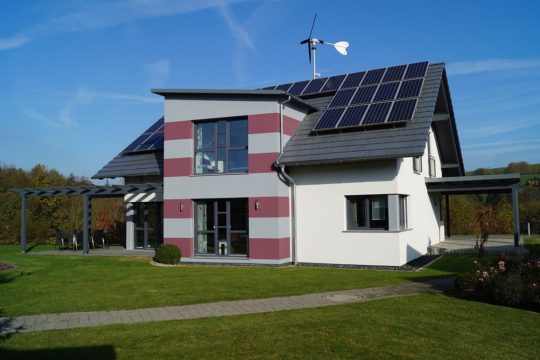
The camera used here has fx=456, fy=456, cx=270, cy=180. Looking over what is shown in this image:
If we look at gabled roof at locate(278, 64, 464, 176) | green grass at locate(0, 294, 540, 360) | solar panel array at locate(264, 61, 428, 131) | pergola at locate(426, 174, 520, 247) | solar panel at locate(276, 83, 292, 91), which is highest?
solar panel at locate(276, 83, 292, 91)

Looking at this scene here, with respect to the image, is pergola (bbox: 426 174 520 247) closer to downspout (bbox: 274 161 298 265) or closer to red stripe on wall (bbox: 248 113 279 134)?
downspout (bbox: 274 161 298 265)

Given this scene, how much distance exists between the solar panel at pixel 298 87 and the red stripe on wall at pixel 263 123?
4687 millimetres

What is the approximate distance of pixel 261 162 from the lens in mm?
15703

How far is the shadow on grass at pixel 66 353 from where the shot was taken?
5.80m

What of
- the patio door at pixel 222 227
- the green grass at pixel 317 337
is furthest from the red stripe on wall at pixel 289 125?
the green grass at pixel 317 337

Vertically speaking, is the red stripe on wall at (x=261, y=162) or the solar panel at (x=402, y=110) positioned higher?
the solar panel at (x=402, y=110)

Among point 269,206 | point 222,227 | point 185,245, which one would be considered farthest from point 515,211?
point 185,245

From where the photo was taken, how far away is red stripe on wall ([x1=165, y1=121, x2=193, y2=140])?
55.4ft

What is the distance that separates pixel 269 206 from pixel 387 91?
245 inches

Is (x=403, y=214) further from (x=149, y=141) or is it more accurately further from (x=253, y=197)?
(x=149, y=141)

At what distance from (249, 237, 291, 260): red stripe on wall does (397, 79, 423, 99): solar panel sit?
258 inches

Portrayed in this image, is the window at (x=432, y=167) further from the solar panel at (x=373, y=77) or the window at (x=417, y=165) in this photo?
the solar panel at (x=373, y=77)

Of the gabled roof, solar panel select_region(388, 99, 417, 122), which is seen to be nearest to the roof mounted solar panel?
the gabled roof

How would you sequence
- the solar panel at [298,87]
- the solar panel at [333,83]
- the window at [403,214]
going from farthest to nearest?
1. the solar panel at [298,87]
2. the solar panel at [333,83]
3. the window at [403,214]
